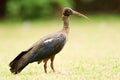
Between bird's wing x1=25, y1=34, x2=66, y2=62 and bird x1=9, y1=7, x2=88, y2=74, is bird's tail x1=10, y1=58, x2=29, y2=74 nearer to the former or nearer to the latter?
bird x1=9, y1=7, x2=88, y2=74

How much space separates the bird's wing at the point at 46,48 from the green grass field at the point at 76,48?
38 cm

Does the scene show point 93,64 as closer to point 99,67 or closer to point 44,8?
point 99,67

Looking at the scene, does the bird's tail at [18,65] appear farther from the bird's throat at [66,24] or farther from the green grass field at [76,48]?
the bird's throat at [66,24]

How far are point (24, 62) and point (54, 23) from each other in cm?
1131

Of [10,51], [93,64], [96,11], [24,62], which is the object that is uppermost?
[24,62]

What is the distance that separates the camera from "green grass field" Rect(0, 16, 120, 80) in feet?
33.1

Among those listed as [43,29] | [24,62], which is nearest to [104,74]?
[24,62]

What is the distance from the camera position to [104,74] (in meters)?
9.82

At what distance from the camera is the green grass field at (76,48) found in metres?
10.1

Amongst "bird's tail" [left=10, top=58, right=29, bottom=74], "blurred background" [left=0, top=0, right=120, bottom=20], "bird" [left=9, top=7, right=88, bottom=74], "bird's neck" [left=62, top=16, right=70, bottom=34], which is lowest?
"blurred background" [left=0, top=0, right=120, bottom=20]

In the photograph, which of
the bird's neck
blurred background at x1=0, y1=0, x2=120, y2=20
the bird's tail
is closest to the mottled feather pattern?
the bird's tail

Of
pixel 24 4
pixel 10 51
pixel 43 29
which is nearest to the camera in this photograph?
pixel 10 51

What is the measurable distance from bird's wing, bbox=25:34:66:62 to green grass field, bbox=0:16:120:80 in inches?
15.1

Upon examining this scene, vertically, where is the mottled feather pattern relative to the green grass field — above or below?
above
